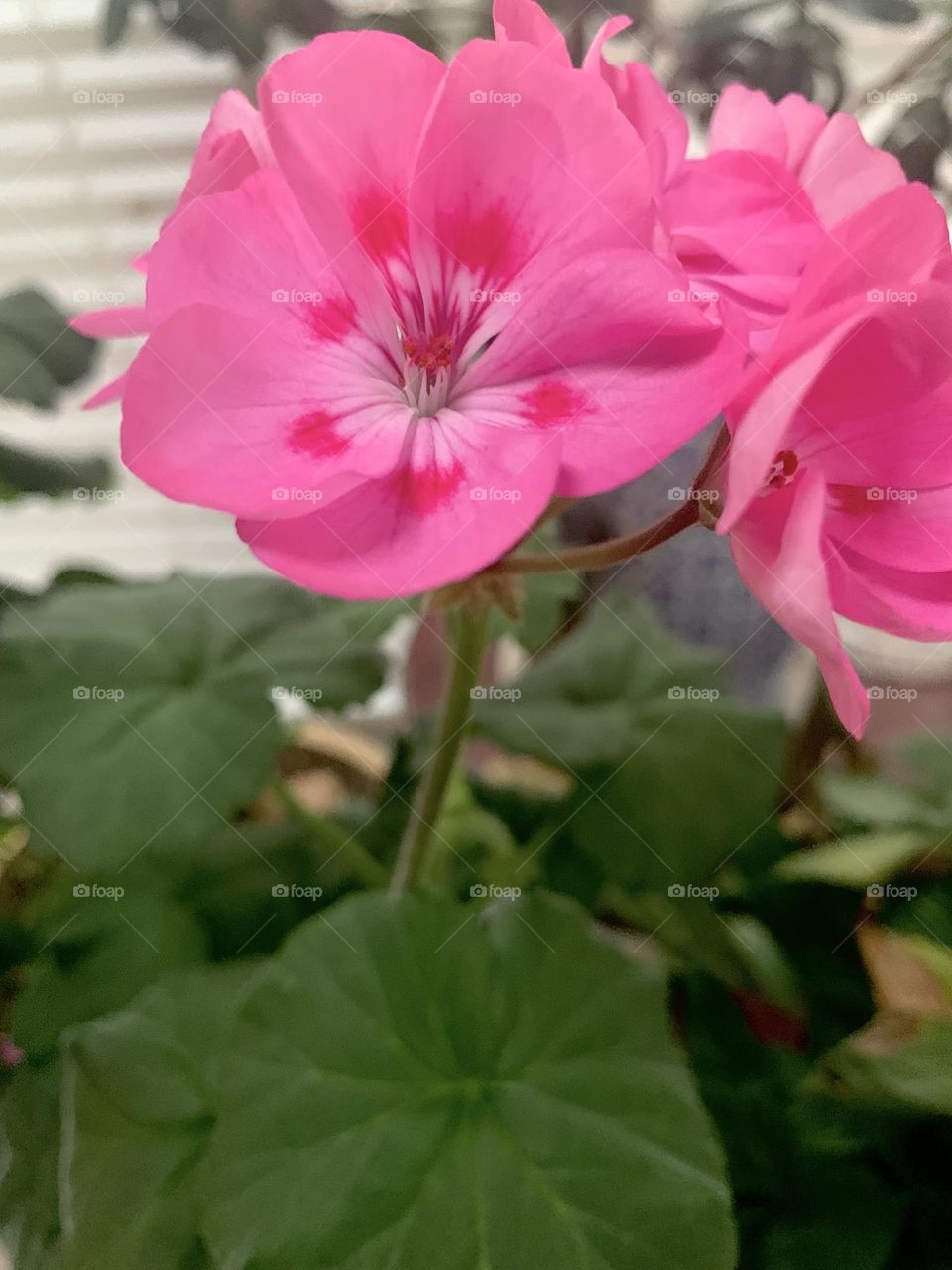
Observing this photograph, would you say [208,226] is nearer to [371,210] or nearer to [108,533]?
[371,210]

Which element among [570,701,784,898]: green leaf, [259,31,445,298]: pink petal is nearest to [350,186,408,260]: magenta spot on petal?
[259,31,445,298]: pink petal

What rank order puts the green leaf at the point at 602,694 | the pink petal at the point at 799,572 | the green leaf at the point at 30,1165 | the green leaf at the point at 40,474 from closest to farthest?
1. the pink petal at the point at 799,572
2. the green leaf at the point at 30,1165
3. the green leaf at the point at 602,694
4. the green leaf at the point at 40,474

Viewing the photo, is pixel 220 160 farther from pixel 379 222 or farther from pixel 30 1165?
pixel 30 1165

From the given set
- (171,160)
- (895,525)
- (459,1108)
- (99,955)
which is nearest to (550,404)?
(895,525)

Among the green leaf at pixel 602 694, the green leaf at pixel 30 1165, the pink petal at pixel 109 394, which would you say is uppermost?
the pink petal at pixel 109 394

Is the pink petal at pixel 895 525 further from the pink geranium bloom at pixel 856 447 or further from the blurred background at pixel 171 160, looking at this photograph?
the blurred background at pixel 171 160

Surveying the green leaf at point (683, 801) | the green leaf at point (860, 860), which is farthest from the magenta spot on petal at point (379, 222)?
the green leaf at point (860, 860)
